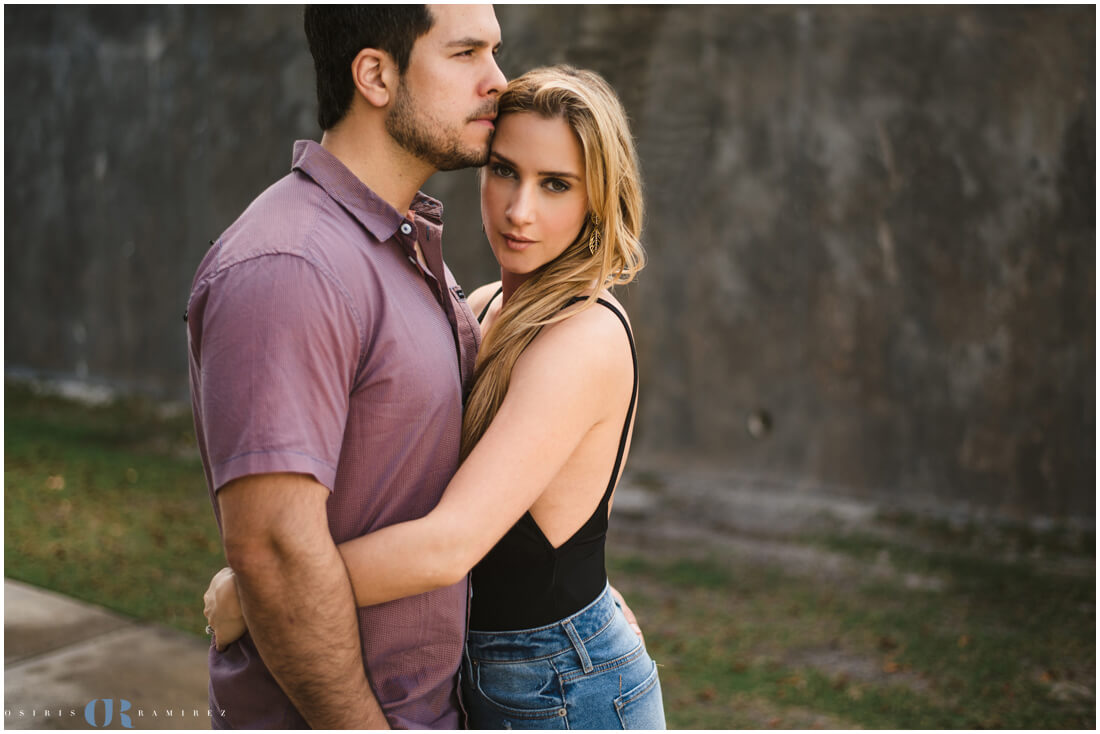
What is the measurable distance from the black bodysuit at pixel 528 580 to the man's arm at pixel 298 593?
0.41m

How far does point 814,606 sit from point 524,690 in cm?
389

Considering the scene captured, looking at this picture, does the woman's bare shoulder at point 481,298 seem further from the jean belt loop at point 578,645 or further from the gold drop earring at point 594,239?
the jean belt loop at point 578,645

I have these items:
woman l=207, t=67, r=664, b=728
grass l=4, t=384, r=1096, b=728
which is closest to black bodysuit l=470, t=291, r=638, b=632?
woman l=207, t=67, r=664, b=728

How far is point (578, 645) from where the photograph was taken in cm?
216

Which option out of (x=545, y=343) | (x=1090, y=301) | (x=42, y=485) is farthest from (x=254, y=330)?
(x=42, y=485)

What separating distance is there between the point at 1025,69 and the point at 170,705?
19.6 feet

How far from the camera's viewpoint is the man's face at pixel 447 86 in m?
1.91

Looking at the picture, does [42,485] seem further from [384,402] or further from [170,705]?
[384,402]

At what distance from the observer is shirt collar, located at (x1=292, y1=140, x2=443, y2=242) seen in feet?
6.13

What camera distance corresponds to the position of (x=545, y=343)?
2068 millimetres

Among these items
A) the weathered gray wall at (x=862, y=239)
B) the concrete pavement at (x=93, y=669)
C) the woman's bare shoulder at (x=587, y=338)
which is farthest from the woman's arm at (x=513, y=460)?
the weathered gray wall at (x=862, y=239)

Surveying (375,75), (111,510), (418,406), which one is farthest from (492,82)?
(111,510)

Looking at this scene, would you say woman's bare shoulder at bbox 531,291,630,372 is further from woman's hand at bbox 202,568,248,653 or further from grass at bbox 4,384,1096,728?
grass at bbox 4,384,1096,728

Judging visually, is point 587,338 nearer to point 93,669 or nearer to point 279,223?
point 279,223
